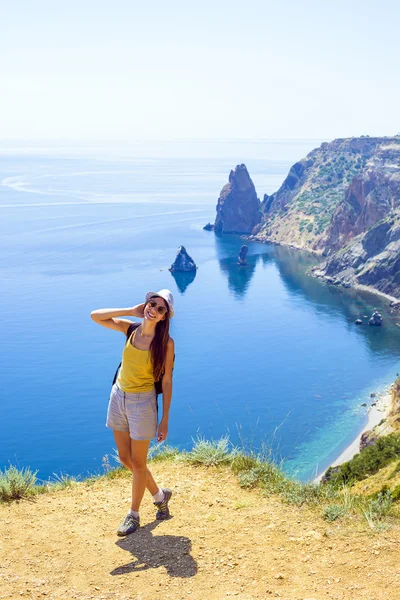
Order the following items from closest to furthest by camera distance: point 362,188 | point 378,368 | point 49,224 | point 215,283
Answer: point 378,368 < point 215,283 < point 362,188 < point 49,224

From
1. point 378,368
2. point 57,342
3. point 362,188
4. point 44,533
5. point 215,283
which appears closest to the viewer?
point 44,533

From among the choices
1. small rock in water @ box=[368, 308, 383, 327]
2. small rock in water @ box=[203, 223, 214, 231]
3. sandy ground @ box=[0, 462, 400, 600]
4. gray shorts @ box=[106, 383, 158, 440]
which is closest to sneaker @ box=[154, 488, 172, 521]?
sandy ground @ box=[0, 462, 400, 600]

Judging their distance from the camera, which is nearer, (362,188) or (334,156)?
(362,188)

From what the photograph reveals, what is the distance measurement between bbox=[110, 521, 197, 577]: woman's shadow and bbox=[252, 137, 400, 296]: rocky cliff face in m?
101

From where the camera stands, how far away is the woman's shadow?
7020mm

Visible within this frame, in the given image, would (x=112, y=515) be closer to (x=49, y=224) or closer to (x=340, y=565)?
(x=340, y=565)

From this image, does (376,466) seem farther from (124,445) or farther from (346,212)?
(346,212)

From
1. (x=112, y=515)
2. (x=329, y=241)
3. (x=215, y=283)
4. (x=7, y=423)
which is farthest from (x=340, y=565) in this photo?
(x=329, y=241)

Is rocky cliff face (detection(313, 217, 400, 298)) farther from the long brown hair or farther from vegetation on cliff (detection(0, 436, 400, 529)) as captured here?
the long brown hair

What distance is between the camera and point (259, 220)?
172000 mm

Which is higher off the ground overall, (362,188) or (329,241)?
(362,188)

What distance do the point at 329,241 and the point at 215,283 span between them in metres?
37.1

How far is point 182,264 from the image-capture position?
4781 inches

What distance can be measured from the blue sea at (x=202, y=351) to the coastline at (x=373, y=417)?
0.80 m
